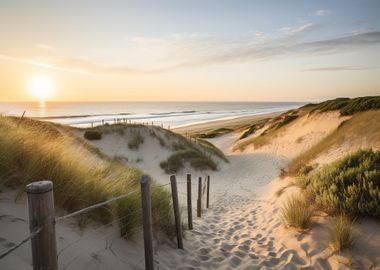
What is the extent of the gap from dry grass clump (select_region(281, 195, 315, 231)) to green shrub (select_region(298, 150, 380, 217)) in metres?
0.36

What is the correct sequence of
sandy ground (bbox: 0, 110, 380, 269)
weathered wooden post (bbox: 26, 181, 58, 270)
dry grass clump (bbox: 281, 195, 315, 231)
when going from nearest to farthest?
1. weathered wooden post (bbox: 26, 181, 58, 270)
2. sandy ground (bbox: 0, 110, 380, 269)
3. dry grass clump (bbox: 281, 195, 315, 231)

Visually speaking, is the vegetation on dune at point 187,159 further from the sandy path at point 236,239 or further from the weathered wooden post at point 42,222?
the weathered wooden post at point 42,222

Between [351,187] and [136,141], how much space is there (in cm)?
1716

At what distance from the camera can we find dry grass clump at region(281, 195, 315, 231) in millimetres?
6645

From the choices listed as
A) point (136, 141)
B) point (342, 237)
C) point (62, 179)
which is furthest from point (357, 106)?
point (62, 179)

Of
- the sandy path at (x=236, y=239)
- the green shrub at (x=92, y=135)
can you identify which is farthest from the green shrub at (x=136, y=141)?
the sandy path at (x=236, y=239)

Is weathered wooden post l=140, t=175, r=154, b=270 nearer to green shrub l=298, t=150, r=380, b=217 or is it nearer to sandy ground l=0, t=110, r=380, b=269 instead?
sandy ground l=0, t=110, r=380, b=269

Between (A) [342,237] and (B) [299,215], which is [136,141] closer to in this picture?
(B) [299,215]

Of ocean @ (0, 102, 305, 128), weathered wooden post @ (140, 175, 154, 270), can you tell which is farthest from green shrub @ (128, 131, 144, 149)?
weathered wooden post @ (140, 175, 154, 270)

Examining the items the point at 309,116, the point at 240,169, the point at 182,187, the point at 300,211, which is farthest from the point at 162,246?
the point at 309,116

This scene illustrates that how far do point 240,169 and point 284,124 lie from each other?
12088mm

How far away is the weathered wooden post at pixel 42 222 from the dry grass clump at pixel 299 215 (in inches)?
225

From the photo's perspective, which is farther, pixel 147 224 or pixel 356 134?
pixel 356 134

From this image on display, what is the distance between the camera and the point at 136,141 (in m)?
21.8
